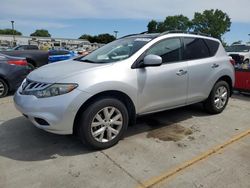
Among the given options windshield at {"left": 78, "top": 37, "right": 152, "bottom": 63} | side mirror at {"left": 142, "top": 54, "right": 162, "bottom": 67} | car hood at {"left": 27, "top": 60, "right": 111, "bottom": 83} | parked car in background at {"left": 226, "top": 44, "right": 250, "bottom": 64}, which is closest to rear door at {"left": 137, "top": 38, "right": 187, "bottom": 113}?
side mirror at {"left": 142, "top": 54, "right": 162, "bottom": 67}

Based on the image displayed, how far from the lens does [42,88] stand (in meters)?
3.21

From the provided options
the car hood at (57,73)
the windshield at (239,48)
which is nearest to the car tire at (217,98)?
the car hood at (57,73)

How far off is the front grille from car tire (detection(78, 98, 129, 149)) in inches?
25.2

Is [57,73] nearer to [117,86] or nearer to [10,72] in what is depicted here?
[117,86]

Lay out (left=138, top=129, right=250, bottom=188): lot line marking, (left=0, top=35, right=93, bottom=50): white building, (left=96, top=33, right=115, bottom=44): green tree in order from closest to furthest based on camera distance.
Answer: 1. (left=138, top=129, right=250, bottom=188): lot line marking
2. (left=0, top=35, right=93, bottom=50): white building
3. (left=96, top=33, right=115, bottom=44): green tree

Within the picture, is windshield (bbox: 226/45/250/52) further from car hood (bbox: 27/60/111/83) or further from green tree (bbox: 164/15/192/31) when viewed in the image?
green tree (bbox: 164/15/192/31)

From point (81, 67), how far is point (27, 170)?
152 centimetres

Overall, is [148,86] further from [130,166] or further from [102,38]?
[102,38]

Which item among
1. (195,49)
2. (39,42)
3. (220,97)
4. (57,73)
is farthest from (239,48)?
(39,42)

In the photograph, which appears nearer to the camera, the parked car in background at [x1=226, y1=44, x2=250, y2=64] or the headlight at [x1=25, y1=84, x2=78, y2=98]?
the headlight at [x1=25, y1=84, x2=78, y2=98]

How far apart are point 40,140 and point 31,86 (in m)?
0.85

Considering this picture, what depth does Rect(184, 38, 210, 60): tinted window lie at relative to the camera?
14.3 ft

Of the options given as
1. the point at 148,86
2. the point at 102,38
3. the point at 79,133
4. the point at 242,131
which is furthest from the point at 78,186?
the point at 102,38

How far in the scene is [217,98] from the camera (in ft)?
16.4
